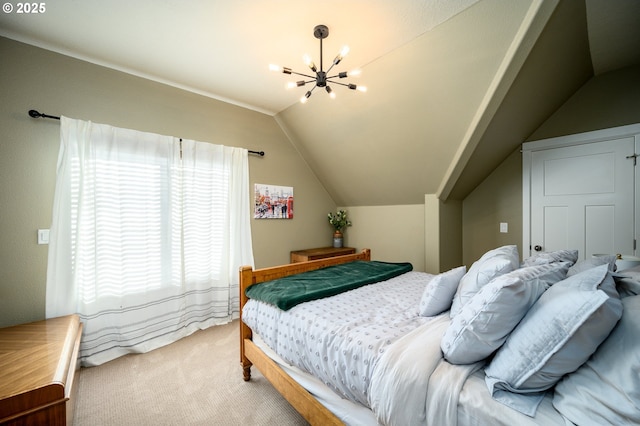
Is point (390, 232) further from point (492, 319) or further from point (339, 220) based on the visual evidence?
point (492, 319)

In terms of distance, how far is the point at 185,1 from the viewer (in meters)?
1.75

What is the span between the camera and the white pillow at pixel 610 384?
0.72m

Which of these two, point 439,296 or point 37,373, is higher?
point 439,296

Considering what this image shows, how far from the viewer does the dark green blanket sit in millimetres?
1752

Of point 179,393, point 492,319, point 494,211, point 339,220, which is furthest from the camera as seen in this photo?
point 339,220

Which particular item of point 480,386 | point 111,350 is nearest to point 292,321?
point 480,386

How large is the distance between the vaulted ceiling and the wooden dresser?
91.4 inches

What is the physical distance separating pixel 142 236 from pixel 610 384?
127 inches

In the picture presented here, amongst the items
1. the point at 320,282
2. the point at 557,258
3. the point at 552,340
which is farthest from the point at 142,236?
the point at 557,258

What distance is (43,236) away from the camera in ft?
7.20

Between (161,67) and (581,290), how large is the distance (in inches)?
135

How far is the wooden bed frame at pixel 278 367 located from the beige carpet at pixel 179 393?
215 mm

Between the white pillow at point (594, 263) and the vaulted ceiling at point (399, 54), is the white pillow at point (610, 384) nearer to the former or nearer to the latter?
the white pillow at point (594, 263)

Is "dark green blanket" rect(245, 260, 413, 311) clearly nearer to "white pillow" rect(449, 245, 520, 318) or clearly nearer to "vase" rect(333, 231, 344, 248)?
"white pillow" rect(449, 245, 520, 318)
